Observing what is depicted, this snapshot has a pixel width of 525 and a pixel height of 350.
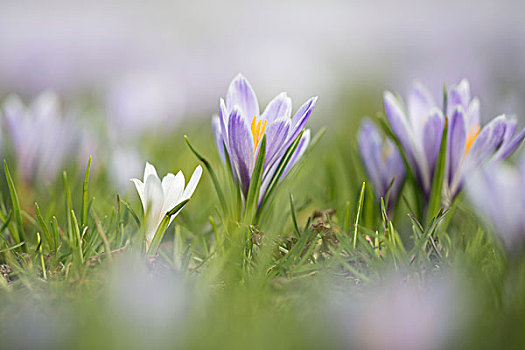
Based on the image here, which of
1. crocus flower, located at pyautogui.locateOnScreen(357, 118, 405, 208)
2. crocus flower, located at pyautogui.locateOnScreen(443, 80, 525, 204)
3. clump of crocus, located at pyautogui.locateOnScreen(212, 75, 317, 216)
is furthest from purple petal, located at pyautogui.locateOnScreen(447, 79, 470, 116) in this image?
clump of crocus, located at pyautogui.locateOnScreen(212, 75, 317, 216)

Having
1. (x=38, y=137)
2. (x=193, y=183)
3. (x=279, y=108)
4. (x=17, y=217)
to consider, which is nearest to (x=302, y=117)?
(x=279, y=108)

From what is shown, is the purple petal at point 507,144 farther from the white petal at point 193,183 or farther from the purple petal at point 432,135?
the white petal at point 193,183

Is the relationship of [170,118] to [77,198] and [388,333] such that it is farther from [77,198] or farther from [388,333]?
[388,333]

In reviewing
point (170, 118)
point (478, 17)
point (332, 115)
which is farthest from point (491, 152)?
point (478, 17)

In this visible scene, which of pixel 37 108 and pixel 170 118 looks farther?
pixel 170 118

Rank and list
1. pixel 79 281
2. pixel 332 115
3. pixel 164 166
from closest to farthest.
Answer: pixel 79 281, pixel 164 166, pixel 332 115

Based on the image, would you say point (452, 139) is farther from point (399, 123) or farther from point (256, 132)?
point (256, 132)
